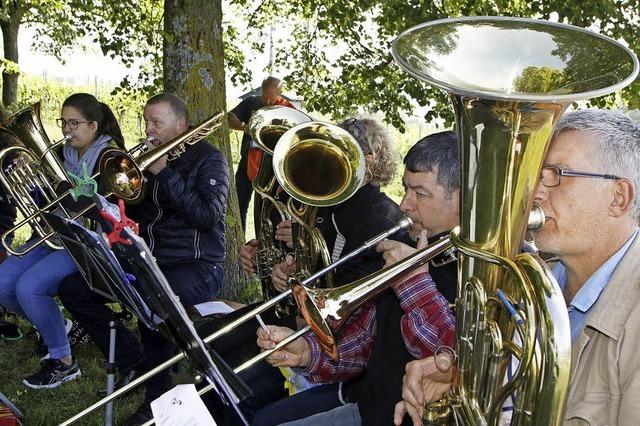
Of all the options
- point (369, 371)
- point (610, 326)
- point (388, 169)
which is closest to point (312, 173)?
point (388, 169)

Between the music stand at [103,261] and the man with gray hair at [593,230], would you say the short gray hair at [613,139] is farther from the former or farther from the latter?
the music stand at [103,261]

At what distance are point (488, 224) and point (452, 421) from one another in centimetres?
57

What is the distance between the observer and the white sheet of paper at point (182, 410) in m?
1.86

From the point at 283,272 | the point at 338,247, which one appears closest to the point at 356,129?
the point at 338,247

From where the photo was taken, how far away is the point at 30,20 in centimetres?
1327

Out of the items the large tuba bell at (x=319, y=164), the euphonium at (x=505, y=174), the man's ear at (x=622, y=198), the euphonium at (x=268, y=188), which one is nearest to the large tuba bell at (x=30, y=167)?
the euphonium at (x=268, y=188)

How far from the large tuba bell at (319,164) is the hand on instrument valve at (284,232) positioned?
434 millimetres

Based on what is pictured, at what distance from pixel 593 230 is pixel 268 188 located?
5.98 feet

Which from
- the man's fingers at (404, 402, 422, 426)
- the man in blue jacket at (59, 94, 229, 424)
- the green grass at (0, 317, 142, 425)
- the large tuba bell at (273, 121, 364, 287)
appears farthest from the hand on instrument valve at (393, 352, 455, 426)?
the green grass at (0, 317, 142, 425)

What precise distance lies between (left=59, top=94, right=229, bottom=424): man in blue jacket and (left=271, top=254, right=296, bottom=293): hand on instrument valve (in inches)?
23.8

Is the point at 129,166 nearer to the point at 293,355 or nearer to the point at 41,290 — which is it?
the point at 41,290

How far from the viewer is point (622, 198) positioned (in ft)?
5.98

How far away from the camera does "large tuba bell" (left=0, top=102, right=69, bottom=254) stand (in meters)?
3.89

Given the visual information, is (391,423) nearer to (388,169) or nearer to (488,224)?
(488,224)
